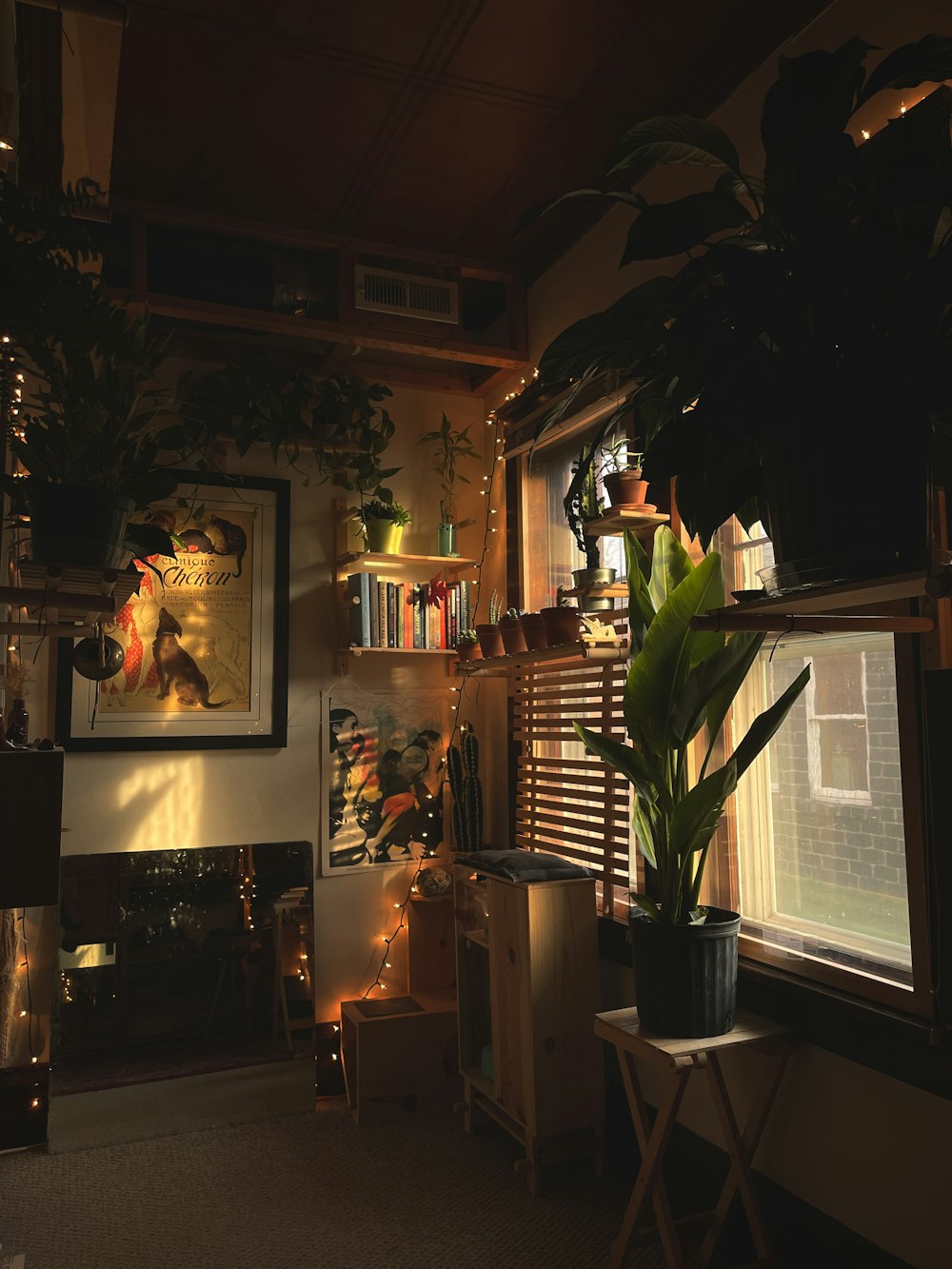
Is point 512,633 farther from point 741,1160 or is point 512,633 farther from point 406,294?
point 741,1160

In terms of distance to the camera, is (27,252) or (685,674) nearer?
(27,252)

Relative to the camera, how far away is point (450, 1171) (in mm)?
3033

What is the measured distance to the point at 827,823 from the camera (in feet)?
8.09

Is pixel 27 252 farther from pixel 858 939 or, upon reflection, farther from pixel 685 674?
pixel 858 939

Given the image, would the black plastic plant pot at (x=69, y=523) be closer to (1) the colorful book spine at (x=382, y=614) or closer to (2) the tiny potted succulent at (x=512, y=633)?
(2) the tiny potted succulent at (x=512, y=633)

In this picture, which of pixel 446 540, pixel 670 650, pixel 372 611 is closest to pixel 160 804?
pixel 372 611

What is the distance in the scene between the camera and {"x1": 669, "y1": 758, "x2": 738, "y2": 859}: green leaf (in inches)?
90.0

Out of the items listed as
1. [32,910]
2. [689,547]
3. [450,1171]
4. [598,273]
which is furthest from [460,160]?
[450,1171]

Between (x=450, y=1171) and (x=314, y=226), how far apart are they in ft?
11.3

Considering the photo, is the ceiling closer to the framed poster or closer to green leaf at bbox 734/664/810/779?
the framed poster

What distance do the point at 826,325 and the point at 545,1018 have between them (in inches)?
90.9

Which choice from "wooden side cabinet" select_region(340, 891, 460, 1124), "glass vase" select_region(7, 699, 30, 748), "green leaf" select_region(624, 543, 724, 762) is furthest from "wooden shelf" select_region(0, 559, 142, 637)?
"wooden side cabinet" select_region(340, 891, 460, 1124)

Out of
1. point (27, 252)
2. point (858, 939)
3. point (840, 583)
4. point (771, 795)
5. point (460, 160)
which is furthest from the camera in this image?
point (460, 160)

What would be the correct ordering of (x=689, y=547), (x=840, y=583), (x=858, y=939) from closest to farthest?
1. (x=840, y=583)
2. (x=858, y=939)
3. (x=689, y=547)
